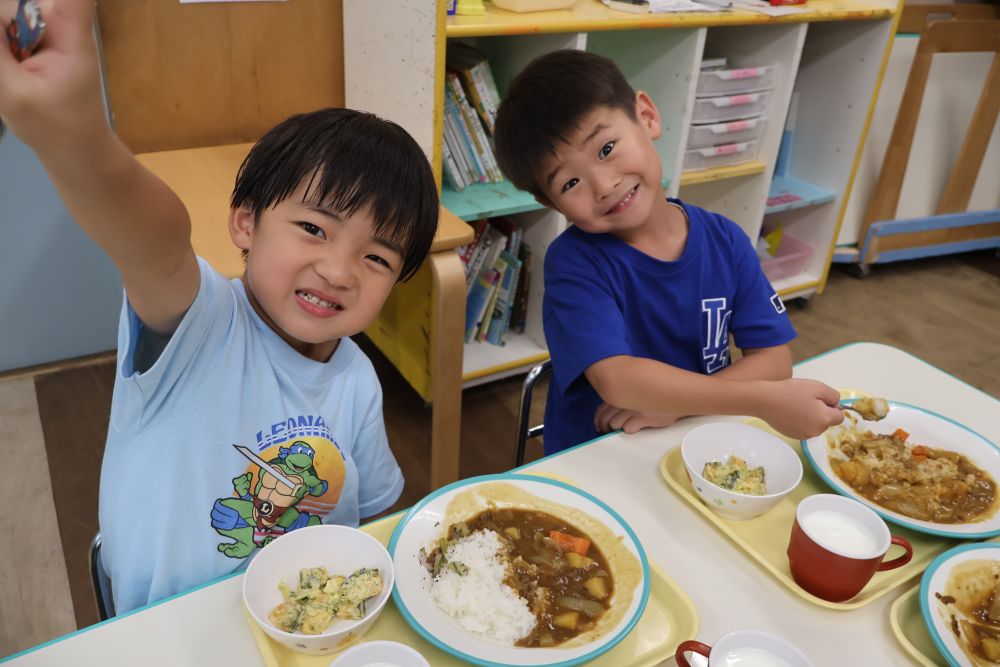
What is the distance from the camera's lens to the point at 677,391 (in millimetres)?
1099

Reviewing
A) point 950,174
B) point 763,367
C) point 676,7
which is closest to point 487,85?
point 676,7

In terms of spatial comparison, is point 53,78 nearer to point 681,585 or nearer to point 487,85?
point 681,585

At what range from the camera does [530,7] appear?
2.08 metres

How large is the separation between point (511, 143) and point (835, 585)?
798 mm

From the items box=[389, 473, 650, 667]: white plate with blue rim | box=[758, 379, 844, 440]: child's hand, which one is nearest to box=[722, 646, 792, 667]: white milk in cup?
box=[389, 473, 650, 667]: white plate with blue rim

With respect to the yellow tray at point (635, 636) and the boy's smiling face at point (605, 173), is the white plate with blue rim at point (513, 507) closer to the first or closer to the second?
the yellow tray at point (635, 636)

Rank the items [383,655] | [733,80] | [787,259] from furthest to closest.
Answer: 1. [787,259]
2. [733,80]
3. [383,655]

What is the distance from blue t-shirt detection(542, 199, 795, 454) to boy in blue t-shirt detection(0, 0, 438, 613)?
311 mm

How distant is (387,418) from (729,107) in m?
1.58

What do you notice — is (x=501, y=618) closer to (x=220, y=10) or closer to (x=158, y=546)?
(x=158, y=546)

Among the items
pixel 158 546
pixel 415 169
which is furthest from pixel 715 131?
pixel 158 546

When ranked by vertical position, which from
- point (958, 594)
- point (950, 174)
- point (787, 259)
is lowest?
point (787, 259)

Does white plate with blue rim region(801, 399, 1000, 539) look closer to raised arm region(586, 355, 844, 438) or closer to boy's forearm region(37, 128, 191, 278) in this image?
raised arm region(586, 355, 844, 438)

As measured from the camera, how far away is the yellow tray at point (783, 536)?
0.85m
